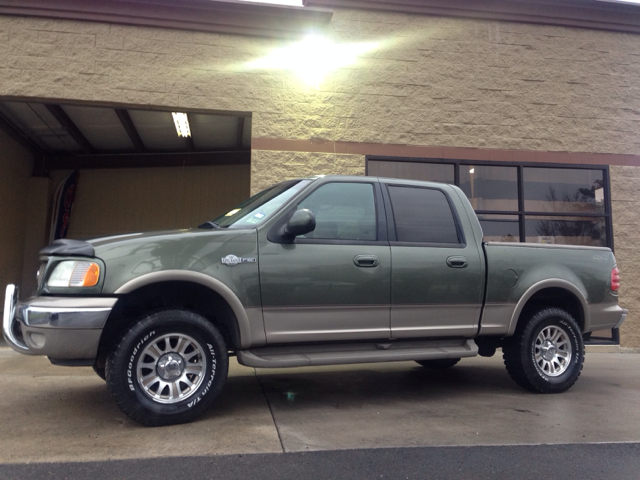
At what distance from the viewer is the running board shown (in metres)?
4.62

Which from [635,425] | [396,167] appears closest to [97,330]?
[635,425]

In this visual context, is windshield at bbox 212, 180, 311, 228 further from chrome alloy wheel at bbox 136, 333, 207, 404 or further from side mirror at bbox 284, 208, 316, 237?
chrome alloy wheel at bbox 136, 333, 207, 404

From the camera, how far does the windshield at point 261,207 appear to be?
4887mm

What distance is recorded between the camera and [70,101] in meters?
8.16

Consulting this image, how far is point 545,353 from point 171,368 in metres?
3.71

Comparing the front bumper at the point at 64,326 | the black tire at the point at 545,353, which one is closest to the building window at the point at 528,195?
the black tire at the point at 545,353

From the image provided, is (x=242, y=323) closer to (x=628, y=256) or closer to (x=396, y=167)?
(x=396, y=167)

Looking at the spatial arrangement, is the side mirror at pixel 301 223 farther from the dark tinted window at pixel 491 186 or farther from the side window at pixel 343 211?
the dark tinted window at pixel 491 186

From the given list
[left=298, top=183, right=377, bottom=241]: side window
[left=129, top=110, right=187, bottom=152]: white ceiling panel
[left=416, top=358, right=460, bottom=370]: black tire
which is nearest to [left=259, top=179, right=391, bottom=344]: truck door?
[left=298, top=183, right=377, bottom=241]: side window

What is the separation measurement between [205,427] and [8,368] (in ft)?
12.1

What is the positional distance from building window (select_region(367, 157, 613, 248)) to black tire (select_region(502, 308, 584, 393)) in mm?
3197

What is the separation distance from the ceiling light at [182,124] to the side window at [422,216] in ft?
19.4

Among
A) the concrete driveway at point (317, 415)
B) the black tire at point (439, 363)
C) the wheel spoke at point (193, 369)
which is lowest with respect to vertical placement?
the concrete driveway at point (317, 415)

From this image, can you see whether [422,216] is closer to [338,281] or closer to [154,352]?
[338,281]
